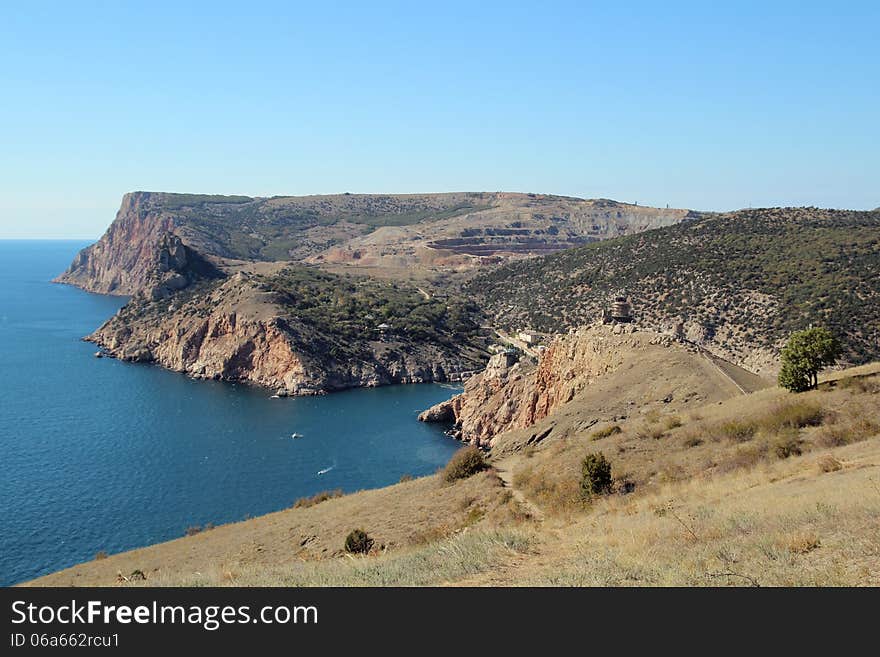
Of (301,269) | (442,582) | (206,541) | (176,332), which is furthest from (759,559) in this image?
(301,269)

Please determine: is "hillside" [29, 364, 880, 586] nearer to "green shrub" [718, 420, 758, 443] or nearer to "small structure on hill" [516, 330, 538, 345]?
"green shrub" [718, 420, 758, 443]

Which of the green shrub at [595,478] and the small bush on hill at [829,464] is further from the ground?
the small bush on hill at [829,464]

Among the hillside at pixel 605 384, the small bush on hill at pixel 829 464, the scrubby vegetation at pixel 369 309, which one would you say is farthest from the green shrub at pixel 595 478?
the scrubby vegetation at pixel 369 309

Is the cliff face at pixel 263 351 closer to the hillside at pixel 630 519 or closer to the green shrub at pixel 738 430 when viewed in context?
the hillside at pixel 630 519

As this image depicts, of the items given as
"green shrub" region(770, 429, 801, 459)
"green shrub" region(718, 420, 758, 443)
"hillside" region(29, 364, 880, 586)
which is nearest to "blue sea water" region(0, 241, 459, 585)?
"hillside" region(29, 364, 880, 586)

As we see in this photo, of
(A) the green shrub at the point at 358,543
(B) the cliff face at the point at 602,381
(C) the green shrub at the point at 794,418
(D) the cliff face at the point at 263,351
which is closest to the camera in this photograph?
(A) the green shrub at the point at 358,543

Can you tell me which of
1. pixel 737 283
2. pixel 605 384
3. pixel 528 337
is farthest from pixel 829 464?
pixel 528 337
